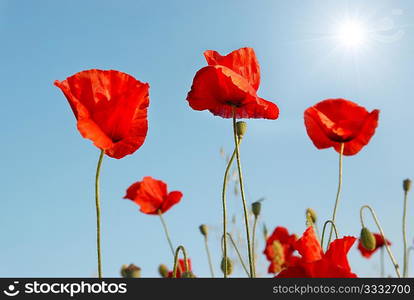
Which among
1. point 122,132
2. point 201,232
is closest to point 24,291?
point 122,132

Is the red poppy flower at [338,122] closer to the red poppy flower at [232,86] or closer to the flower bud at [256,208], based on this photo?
the red poppy flower at [232,86]

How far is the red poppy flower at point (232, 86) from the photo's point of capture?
1353 millimetres

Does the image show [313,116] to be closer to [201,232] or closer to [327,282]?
[327,282]

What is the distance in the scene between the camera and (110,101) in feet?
3.63

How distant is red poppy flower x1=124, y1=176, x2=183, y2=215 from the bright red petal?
1317 mm

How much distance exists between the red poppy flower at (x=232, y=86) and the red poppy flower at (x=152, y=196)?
4.07ft

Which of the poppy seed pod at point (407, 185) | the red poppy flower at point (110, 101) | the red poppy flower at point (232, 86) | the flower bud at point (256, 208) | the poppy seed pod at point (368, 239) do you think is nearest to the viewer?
the red poppy flower at point (110, 101)

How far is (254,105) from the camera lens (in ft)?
4.66

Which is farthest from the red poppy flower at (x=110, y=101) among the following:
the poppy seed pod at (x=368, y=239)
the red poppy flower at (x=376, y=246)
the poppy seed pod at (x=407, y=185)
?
the red poppy flower at (x=376, y=246)

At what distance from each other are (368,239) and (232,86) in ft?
2.84

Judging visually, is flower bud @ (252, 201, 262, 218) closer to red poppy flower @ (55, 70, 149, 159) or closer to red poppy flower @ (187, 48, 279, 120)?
red poppy flower @ (187, 48, 279, 120)

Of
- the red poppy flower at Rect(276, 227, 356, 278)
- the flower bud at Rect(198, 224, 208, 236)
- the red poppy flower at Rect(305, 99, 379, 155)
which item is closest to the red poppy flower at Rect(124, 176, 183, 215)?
the flower bud at Rect(198, 224, 208, 236)

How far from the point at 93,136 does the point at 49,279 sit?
27 cm

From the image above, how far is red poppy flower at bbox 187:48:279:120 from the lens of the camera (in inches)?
53.2
